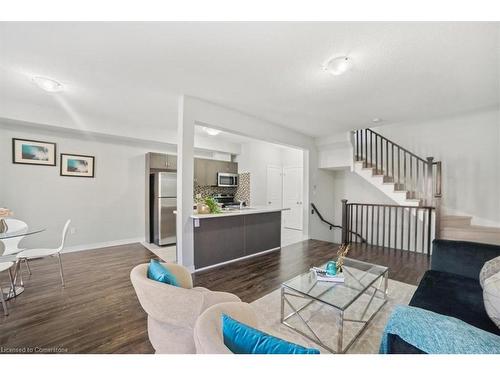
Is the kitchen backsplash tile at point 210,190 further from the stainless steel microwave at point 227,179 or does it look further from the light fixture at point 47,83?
the light fixture at point 47,83

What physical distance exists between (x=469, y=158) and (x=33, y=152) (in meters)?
8.20

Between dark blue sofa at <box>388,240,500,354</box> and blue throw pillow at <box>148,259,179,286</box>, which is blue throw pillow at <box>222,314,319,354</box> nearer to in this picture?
dark blue sofa at <box>388,240,500,354</box>

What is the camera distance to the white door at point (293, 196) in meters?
6.59

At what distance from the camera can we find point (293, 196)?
6723mm

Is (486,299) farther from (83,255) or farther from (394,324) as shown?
(83,255)

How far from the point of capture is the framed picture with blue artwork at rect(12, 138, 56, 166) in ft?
11.9

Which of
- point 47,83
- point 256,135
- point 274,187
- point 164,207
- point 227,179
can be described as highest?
point 47,83

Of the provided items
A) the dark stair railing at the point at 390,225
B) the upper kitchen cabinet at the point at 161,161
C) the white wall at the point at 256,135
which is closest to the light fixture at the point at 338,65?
the white wall at the point at 256,135

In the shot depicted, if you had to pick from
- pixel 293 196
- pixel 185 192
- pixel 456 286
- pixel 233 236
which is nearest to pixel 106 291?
pixel 185 192

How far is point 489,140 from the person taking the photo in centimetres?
386

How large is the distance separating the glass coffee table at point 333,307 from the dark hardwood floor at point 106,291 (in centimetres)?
61

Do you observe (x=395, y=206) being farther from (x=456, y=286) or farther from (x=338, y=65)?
(x=338, y=65)

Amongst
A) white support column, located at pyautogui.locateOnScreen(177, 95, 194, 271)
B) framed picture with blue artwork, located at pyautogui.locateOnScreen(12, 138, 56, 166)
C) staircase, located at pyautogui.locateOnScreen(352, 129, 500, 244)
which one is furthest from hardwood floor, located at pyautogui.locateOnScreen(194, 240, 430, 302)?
framed picture with blue artwork, located at pyautogui.locateOnScreen(12, 138, 56, 166)
